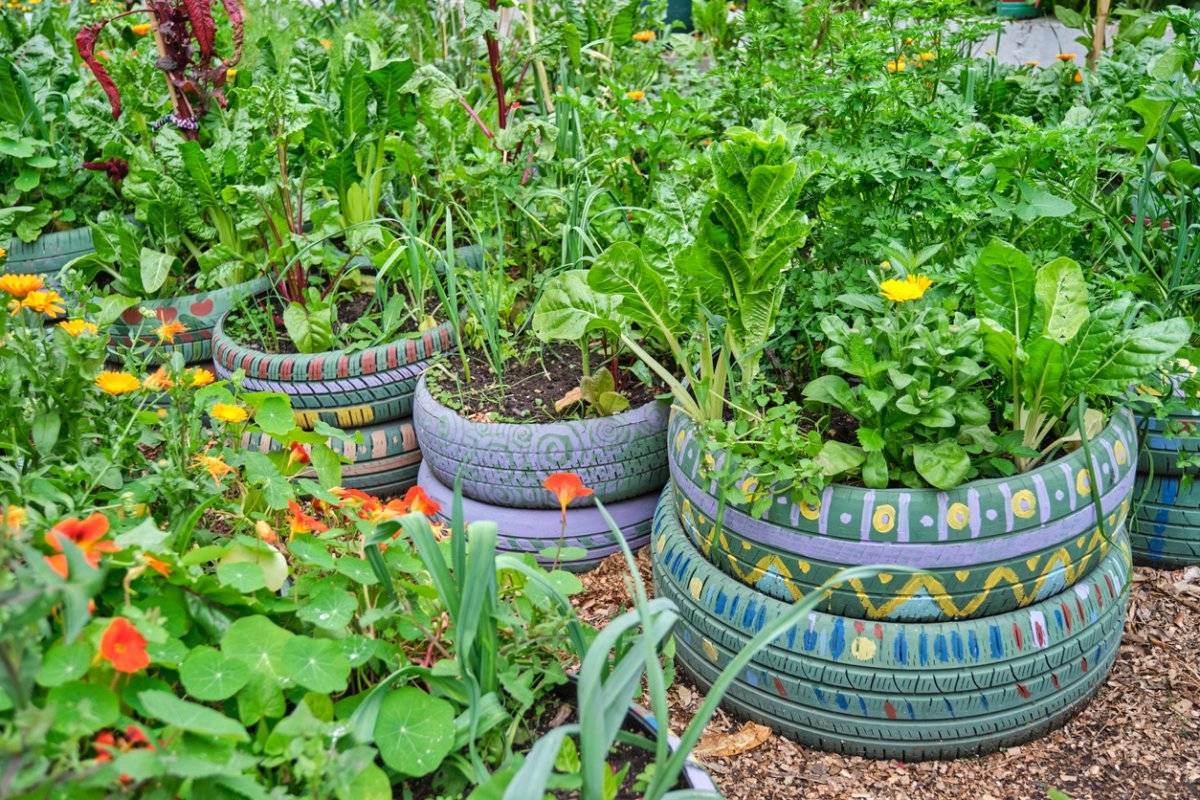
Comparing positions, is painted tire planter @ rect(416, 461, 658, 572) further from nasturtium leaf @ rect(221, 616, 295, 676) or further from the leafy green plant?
nasturtium leaf @ rect(221, 616, 295, 676)

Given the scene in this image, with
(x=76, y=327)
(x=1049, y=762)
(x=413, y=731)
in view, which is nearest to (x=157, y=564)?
(x=413, y=731)

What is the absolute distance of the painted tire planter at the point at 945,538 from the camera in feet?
5.34

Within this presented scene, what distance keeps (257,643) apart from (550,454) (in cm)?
101

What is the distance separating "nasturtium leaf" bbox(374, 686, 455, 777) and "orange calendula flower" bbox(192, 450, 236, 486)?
531mm

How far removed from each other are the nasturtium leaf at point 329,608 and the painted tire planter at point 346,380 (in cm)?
124

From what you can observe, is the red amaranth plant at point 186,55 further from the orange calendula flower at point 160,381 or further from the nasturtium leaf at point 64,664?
the nasturtium leaf at point 64,664

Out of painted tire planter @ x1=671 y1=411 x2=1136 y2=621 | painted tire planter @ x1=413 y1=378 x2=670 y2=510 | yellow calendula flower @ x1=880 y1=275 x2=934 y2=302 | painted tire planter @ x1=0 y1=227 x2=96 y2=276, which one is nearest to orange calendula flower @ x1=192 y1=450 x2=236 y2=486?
painted tire planter @ x1=413 y1=378 x2=670 y2=510

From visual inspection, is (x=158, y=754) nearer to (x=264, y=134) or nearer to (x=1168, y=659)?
(x=1168, y=659)

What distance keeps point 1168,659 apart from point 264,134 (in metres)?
2.65

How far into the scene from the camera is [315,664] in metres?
1.28

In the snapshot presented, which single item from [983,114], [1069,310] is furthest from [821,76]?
[1069,310]

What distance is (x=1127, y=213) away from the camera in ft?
7.82

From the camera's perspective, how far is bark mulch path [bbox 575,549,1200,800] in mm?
1728

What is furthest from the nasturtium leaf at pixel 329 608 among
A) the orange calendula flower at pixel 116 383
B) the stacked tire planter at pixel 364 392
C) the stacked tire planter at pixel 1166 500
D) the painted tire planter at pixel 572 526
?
the stacked tire planter at pixel 1166 500
